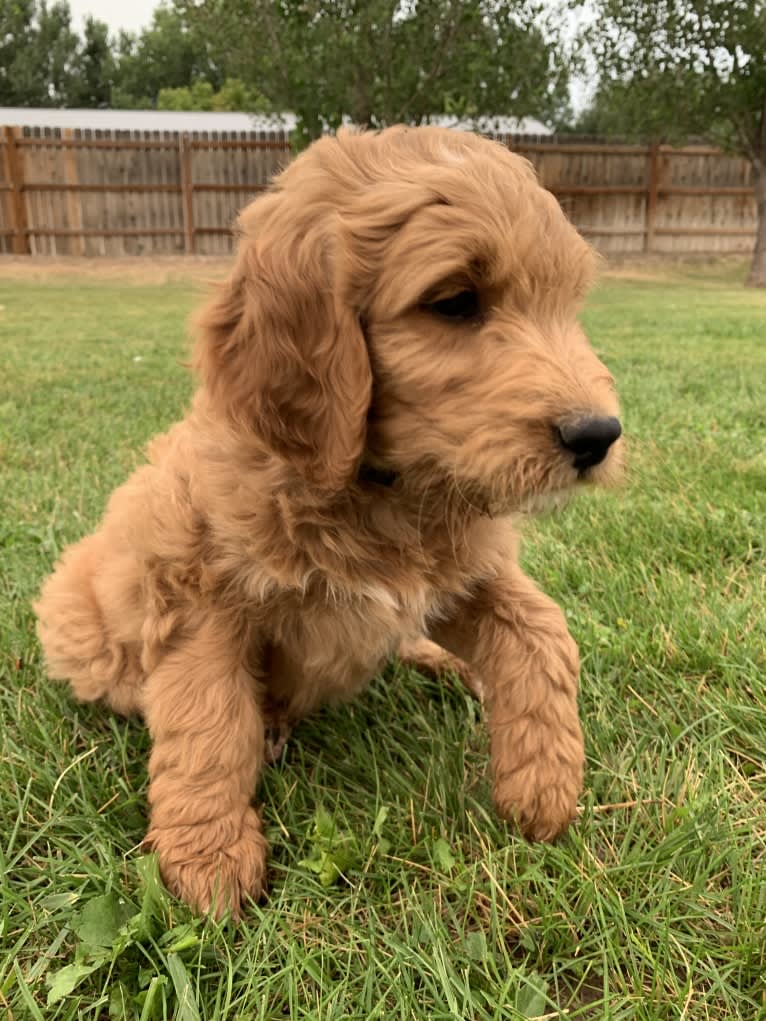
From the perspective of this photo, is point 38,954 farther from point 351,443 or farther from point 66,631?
point 351,443

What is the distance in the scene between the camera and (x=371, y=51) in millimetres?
16219

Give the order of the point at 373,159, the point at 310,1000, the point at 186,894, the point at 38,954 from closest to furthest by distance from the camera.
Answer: the point at 310,1000 → the point at 38,954 → the point at 186,894 → the point at 373,159

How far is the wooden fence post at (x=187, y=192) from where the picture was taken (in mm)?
20344

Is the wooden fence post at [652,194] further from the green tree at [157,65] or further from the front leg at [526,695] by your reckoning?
the green tree at [157,65]

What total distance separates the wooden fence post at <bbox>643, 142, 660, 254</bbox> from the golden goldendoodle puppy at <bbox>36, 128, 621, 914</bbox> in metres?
22.8

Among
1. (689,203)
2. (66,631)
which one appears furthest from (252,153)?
(66,631)

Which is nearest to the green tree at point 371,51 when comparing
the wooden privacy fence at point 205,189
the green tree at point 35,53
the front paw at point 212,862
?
the wooden privacy fence at point 205,189

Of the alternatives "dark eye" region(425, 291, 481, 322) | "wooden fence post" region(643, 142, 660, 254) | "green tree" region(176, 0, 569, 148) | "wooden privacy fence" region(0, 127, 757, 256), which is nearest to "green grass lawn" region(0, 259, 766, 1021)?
"dark eye" region(425, 291, 481, 322)

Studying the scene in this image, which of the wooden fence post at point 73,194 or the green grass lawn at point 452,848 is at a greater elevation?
the wooden fence post at point 73,194

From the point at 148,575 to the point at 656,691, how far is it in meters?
1.36

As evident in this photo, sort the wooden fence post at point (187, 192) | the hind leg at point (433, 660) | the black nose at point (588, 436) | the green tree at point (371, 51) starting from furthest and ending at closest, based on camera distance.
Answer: the wooden fence post at point (187, 192) < the green tree at point (371, 51) < the hind leg at point (433, 660) < the black nose at point (588, 436)

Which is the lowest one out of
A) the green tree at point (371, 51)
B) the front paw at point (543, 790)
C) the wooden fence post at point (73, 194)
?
the front paw at point (543, 790)

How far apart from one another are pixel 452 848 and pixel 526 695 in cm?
→ 37

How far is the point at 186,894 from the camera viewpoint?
67.6 inches
